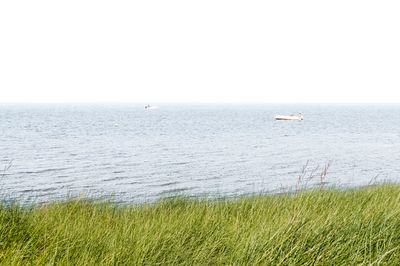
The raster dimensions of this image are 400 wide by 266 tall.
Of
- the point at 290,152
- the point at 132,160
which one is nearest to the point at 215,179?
the point at 132,160

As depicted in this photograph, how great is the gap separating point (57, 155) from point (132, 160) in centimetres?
843

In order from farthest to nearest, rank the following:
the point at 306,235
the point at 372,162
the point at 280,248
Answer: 1. the point at 372,162
2. the point at 306,235
3. the point at 280,248

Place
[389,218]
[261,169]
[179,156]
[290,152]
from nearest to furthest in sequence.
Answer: [389,218] → [261,169] → [179,156] → [290,152]

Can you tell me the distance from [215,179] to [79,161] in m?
13.2

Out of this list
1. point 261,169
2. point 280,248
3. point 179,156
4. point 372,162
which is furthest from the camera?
point 179,156

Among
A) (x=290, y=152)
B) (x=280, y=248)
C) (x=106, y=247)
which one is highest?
(x=280, y=248)

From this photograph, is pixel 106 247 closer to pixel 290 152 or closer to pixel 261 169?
pixel 261 169

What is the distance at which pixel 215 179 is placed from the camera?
911 inches

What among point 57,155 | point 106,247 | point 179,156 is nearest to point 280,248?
point 106,247

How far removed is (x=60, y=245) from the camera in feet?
16.4

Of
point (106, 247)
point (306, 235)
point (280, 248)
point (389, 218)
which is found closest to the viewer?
point (280, 248)

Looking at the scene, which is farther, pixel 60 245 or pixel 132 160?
pixel 132 160

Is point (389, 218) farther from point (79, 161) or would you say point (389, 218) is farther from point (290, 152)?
point (290, 152)

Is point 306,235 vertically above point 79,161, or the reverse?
point 306,235
